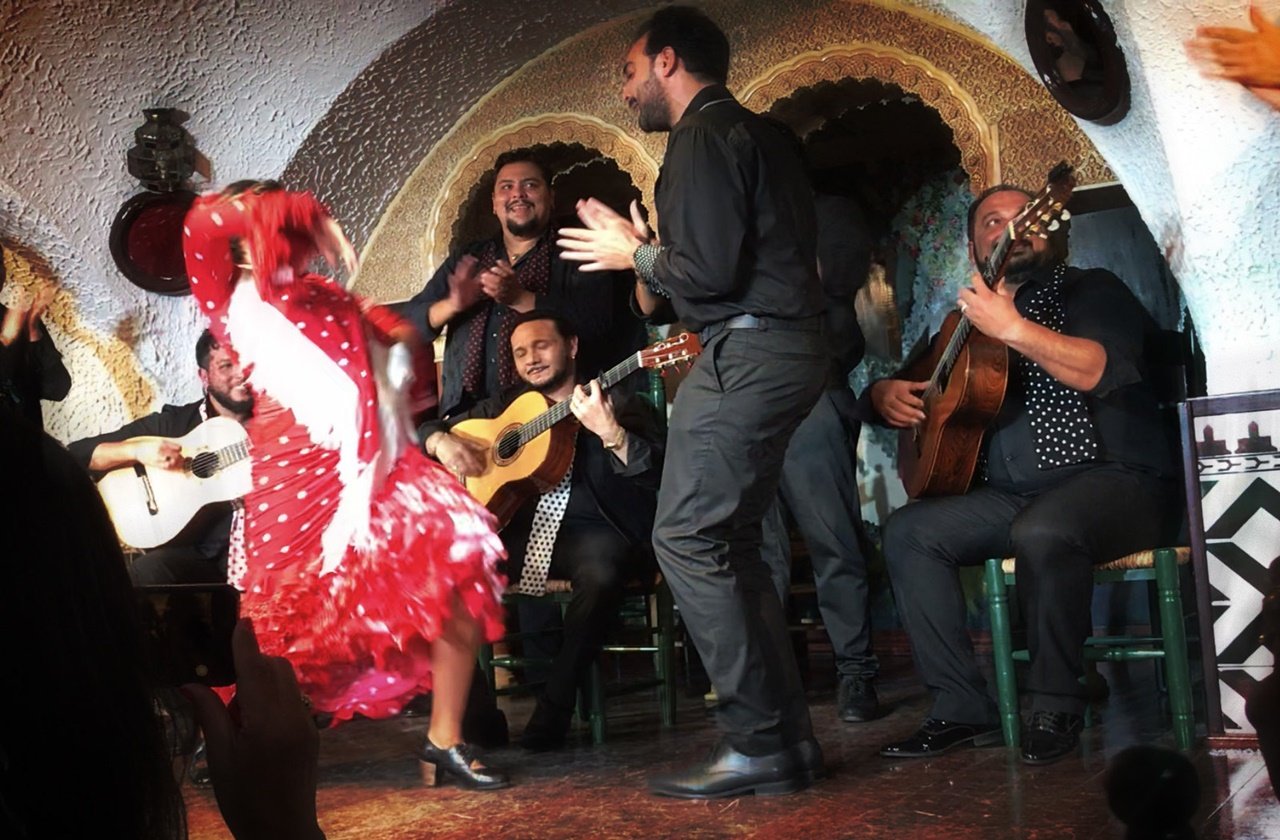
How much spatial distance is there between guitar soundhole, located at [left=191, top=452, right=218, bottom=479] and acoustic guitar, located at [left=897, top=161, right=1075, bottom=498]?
6.39 ft

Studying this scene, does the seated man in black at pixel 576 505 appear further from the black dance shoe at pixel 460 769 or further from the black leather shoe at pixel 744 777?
the black leather shoe at pixel 744 777

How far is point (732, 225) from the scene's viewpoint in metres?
2.47

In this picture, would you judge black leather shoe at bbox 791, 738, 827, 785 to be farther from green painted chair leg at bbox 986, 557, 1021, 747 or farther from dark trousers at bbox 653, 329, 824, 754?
green painted chair leg at bbox 986, 557, 1021, 747

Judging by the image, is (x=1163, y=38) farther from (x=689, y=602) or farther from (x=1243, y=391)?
(x=689, y=602)

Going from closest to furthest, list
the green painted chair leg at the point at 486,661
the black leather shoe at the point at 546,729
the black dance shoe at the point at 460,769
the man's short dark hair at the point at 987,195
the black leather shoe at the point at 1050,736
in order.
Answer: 1. the black leather shoe at the point at 1050,736
2. the black dance shoe at the point at 460,769
3. the man's short dark hair at the point at 987,195
4. the black leather shoe at the point at 546,729
5. the green painted chair leg at the point at 486,661

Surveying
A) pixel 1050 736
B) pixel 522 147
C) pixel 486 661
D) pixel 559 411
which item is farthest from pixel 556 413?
pixel 522 147

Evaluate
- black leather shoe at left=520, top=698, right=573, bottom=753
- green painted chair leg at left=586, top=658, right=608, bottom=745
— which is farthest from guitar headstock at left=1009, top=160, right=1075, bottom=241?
black leather shoe at left=520, top=698, right=573, bottom=753

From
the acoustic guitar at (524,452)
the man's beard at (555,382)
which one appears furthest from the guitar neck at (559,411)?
the man's beard at (555,382)

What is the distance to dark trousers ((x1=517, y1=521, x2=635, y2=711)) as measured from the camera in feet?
10.9

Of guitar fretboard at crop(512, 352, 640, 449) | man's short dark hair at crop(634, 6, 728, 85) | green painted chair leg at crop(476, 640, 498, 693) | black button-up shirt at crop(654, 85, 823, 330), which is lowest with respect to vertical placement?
green painted chair leg at crop(476, 640, 498, 693)

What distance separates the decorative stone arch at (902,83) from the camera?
155 inches

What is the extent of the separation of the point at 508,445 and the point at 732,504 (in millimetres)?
1198

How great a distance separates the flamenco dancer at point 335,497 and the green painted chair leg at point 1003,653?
1.09m

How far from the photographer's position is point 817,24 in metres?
4.27
